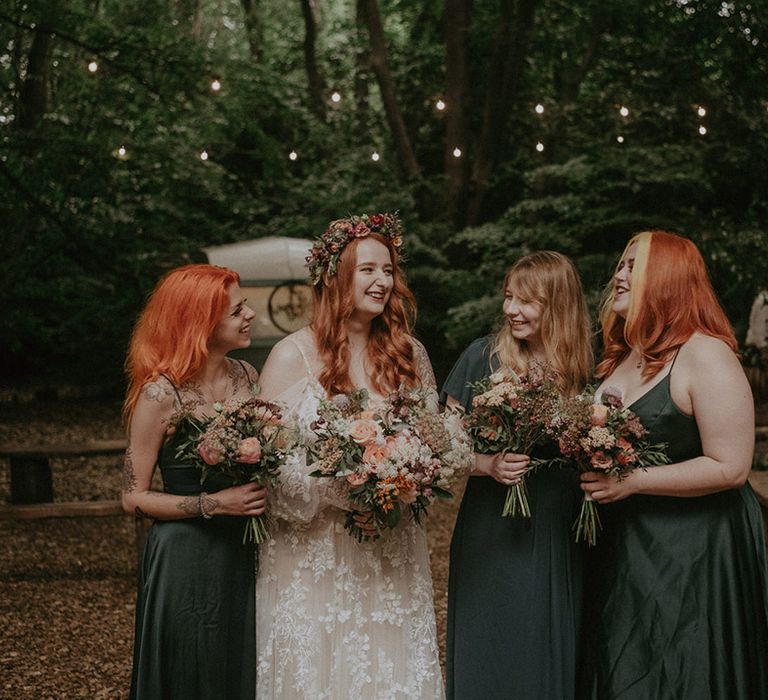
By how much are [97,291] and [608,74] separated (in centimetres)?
778

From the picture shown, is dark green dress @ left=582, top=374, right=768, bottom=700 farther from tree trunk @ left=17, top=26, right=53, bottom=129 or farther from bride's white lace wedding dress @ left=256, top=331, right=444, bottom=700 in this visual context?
tree trunk @ left=17, top=26, right=53, bottom=129

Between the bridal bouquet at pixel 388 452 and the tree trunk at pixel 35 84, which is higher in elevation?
the tree trunk at pixel 35 84

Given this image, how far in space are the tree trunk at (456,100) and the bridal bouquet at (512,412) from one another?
29.7 feet

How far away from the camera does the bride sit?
3322mm

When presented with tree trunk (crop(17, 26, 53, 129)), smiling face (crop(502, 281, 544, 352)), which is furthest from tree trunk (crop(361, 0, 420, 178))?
smiling face (crop(502, 281, 544, 352))

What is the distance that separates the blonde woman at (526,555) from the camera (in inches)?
134

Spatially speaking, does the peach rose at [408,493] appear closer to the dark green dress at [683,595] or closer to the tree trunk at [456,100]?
the dark green dress at [683,595]

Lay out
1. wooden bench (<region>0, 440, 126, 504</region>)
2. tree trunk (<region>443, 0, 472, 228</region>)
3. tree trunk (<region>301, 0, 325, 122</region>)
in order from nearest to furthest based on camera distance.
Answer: wooden bench (<region>0, 440, 126, 504</region>) → tree trunk (<region>443, 0, 472, 228</region>) → tree trunk (<region>301, 0, 325, 122</region>)

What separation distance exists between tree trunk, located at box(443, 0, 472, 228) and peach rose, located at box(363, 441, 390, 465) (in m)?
9.37

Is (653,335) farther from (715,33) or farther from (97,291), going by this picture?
(97,291)

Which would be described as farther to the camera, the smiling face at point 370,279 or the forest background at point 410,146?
the forest background at point 410,146

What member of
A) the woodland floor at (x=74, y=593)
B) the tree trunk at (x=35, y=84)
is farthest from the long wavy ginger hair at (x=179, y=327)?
the tree trunk at (x=35, y=84)

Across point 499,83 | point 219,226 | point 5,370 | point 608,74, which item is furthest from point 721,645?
point 5,370

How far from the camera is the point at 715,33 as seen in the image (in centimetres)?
1013
